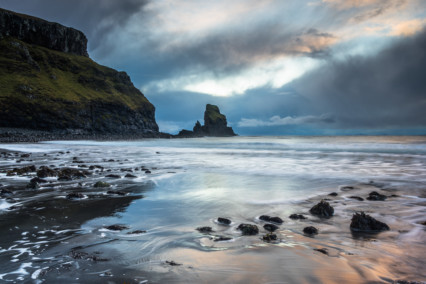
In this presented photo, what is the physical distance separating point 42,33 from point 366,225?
174 m

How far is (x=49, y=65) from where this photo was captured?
396 feet

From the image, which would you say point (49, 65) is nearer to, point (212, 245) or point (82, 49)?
point (82, 49)

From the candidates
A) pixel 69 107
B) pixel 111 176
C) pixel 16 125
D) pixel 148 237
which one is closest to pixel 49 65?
pixel 69 107

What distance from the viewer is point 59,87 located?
4257 inches

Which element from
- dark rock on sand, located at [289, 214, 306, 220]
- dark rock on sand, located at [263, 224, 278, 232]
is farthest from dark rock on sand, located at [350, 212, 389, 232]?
dark rock on sand, located at [263, 224, 278, 232]

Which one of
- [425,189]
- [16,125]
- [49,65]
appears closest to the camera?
[425,189]

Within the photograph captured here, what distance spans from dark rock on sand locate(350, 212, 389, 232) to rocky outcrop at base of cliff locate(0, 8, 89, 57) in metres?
154

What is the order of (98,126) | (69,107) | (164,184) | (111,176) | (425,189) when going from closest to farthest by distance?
(425,189) → (164,184) → (111,176) → (69,107) → (98,126)

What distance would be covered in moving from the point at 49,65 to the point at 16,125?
5539cm

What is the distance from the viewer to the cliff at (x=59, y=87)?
8588 centimetres

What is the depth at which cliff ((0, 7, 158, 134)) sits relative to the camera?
8588 centimetres

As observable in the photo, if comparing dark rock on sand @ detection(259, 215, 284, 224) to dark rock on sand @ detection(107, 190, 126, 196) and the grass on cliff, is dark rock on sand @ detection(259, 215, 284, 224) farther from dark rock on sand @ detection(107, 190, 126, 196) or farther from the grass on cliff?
the grass on cliff

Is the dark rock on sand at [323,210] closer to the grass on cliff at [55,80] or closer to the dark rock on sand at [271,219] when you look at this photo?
the dark rock on sand at [271,219]

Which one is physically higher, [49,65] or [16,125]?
[49,65]
